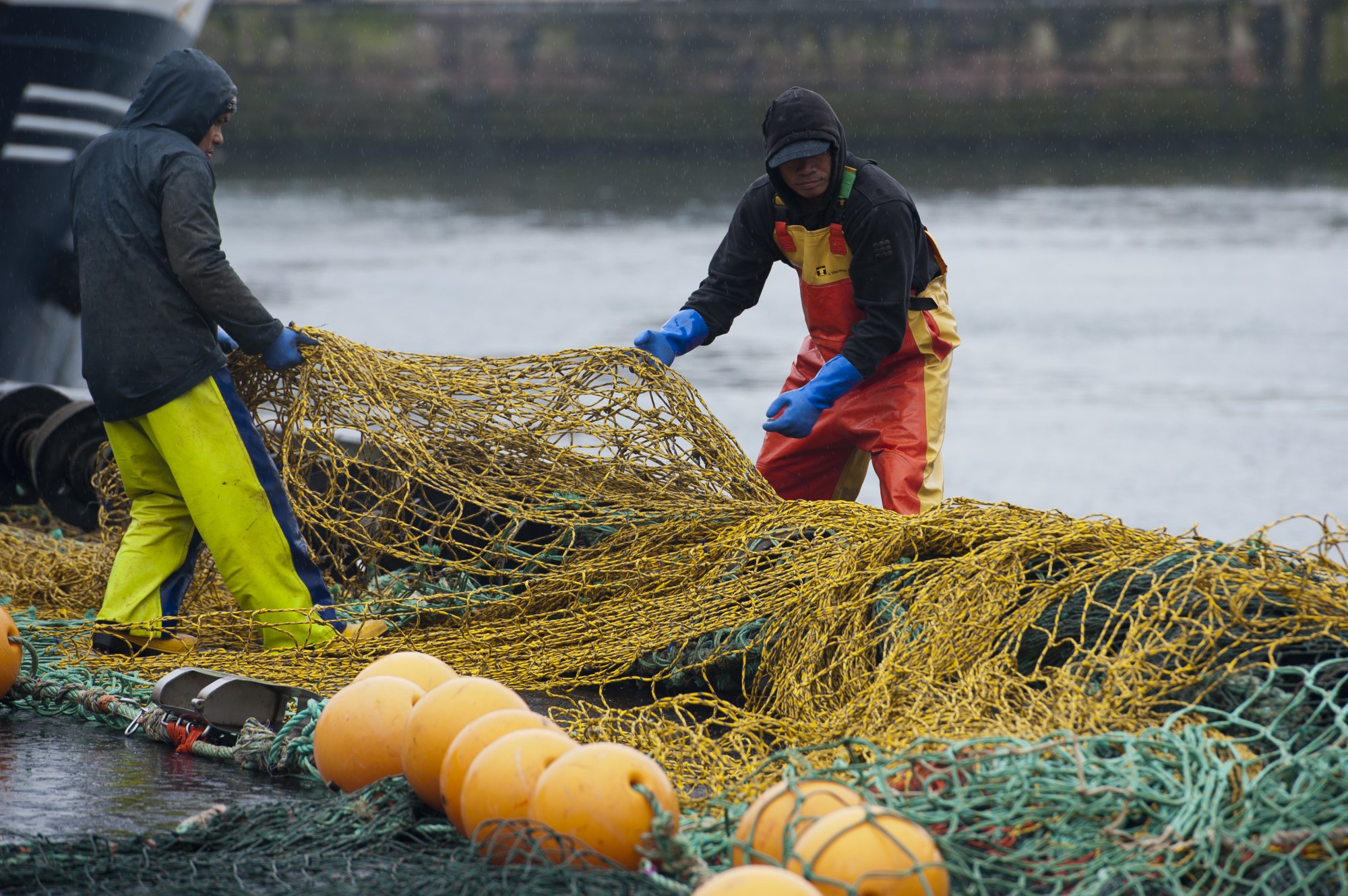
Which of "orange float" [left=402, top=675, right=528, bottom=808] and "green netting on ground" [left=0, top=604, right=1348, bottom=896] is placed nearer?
"green netting on ground" [left=0, top=604, right=1348, bottom=896]

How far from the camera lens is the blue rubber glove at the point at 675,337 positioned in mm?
5227

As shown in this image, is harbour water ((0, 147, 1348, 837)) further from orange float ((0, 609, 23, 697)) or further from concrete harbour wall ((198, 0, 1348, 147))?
concrete harbour wall ((198, 0, 1348, 147))

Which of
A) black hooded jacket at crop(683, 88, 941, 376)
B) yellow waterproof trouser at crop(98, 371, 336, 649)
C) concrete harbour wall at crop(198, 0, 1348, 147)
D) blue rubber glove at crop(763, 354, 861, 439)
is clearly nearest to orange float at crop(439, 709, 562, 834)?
yellow waterproof trouser at crop(98, 371, 336, 649)

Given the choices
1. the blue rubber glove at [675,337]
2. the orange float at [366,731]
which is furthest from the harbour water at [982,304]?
the blue rubber glove at [675,337]

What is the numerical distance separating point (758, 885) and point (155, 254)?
3.04 meters

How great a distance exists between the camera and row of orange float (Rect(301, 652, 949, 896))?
7.82 ft

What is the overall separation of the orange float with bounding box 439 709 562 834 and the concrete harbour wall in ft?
90.6

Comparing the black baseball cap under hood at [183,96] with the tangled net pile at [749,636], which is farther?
the black baseball cap under hood at [183,96]

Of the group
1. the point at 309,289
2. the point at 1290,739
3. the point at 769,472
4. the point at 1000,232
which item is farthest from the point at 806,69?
the point at 1290,739

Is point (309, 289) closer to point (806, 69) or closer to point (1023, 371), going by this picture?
point (1023, 371)

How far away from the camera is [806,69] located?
1180 inches

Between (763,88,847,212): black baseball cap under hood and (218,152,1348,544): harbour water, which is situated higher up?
(763,88,847,212): black baseball cap under hood

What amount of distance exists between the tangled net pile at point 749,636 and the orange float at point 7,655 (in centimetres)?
12

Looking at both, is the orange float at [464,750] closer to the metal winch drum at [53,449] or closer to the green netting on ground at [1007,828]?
the green netting on ground at [1007,828]
